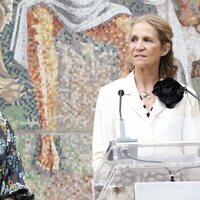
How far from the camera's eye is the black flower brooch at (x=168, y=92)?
3162mm

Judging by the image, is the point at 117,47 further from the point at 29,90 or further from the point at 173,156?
the point at 173,156

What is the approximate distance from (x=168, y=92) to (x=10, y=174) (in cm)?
80

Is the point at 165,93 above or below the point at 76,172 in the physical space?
above

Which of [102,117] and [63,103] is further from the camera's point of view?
[63,103]

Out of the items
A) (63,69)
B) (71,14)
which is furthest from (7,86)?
(71,14)

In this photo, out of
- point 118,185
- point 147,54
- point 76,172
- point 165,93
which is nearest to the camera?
point 118,185

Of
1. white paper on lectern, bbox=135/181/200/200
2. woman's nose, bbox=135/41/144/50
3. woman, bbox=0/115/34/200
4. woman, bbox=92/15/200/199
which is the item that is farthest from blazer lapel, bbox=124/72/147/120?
white paper on lectern, bbox=135/181/200/200

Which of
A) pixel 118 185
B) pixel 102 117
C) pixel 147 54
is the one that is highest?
pixel 147 54

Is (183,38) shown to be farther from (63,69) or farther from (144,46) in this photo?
(144,46)

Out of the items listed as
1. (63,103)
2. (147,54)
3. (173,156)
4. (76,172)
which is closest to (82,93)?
(63,103)

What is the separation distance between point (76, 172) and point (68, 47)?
731 millimetres

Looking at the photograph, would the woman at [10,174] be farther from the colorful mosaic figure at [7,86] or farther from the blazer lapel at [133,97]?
the colorful mosaic figure at [7,86]

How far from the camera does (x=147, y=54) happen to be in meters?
3.56

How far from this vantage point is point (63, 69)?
4.73 metres
